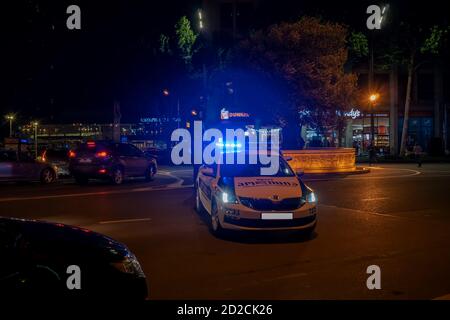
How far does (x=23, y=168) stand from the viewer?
22.5 meters

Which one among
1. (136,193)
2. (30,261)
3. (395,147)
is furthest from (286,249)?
(395,147)

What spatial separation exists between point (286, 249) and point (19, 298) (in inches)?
234

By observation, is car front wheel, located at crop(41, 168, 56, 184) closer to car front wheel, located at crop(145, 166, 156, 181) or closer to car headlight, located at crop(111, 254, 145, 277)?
car front wheel, located at crop(145, 166, 156, 181)

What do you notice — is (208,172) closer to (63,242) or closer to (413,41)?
(63,242)

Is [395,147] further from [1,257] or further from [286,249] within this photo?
[1,257]

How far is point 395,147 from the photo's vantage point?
54.9 meters

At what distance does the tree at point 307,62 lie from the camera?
2750 cm

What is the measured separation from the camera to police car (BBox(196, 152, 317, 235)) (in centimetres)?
1027

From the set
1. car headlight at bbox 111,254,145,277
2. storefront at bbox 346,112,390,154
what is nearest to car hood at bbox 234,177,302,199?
car headlight at bbox 111,254,145,277

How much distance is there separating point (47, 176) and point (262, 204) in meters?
15.1

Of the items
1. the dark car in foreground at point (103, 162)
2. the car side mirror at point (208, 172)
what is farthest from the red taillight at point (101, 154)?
the car side mirror at point (208, 172)

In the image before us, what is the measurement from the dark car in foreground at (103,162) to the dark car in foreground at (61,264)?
54.7 ft

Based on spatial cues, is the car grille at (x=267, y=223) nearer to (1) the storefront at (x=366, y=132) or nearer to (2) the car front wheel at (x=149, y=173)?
A: (2) the car front wheel at (x=149, y=173)

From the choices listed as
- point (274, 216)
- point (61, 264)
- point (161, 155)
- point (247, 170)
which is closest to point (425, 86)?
point (161, 155)
